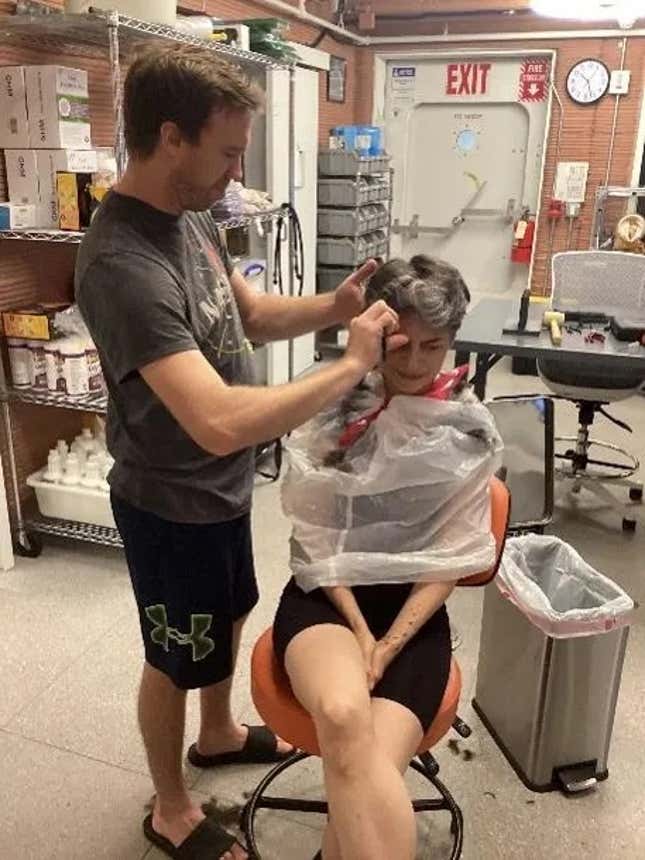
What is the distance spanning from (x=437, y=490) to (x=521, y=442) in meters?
1.51

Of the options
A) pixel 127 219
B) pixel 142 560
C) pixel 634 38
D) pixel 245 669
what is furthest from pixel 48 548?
pixel 634 38

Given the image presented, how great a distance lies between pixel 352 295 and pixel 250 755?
3.69 ft

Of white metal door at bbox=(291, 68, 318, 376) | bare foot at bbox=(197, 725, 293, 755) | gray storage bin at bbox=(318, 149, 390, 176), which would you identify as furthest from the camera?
gray storage bin at bbox=(318, 149, 390, 176)

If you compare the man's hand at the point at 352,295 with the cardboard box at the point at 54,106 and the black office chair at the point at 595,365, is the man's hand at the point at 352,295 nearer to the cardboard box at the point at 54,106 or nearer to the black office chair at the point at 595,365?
the cardboard box at the point at 54,106

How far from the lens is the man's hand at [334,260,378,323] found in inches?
57.6

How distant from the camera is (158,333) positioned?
43.6 inches

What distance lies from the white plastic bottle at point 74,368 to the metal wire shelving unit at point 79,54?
0.12 feet

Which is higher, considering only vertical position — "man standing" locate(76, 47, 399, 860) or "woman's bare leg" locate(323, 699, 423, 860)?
"man standing" locate(76, 47, 399, 860)

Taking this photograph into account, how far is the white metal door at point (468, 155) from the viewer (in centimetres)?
538

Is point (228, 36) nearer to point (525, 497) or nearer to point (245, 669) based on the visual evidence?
point (525, 497)

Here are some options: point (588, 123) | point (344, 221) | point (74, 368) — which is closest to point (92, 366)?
point (74, 368)

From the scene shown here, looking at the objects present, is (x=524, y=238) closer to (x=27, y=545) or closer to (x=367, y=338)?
(x=27, y=545)

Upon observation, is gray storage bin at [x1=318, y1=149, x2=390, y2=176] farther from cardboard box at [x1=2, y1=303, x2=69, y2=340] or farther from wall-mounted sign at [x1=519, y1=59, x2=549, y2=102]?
cardboard box at [x1=2, y1=303, x2=69, y2=340]

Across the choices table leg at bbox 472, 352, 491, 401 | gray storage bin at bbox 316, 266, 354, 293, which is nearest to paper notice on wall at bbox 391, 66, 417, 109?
gray storage bin at bbox 316, 266, 354, 293
